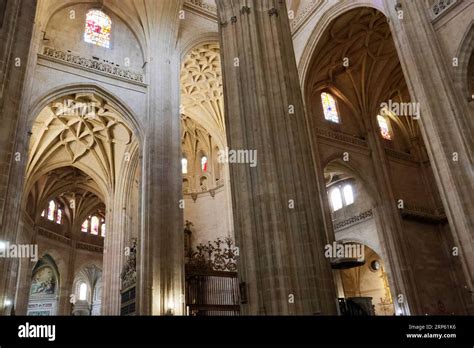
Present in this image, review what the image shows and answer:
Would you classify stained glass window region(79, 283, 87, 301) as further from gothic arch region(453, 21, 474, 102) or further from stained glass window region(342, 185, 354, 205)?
gothic arch region(453, 21, 474, 102)

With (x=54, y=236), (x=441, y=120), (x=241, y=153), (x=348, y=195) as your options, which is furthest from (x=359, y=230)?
(x=54, y=236)

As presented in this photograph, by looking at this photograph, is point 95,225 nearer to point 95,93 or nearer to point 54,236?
point 54,236

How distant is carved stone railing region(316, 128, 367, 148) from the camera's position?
20.7 m

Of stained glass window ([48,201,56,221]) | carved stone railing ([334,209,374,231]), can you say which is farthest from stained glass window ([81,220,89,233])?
carved stone railing ([334,209,374,231])

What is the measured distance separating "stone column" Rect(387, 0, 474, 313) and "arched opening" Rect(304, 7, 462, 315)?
590 cm

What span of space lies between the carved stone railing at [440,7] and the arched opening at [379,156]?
18.9ft

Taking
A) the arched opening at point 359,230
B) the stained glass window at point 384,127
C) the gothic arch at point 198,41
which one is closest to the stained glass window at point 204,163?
the arched opening at point 359,230

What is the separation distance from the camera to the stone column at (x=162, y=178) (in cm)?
1382

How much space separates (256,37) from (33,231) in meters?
24.1

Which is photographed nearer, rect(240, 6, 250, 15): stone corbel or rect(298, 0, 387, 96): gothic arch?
rect(240, 6, 250, 15): stone corbel

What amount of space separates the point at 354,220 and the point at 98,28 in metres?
17.5

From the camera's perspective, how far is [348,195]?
81.0ft
